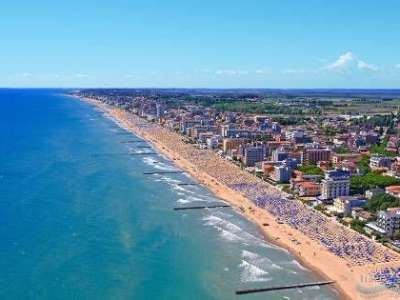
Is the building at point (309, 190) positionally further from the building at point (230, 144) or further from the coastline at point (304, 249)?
the building at point (230, 144)

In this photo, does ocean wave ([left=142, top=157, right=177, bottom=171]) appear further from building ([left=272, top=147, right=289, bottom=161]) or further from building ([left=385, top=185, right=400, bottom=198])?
building ([left=385, top=185, right=400, bottom=198])

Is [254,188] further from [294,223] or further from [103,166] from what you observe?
[103,166]

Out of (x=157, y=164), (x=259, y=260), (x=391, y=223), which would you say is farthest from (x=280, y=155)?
(x=259, y=260)

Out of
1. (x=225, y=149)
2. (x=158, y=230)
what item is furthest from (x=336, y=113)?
(x=158, y=230)

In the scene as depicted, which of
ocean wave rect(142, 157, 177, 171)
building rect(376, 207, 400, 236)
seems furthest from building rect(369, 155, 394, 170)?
building rect(376, 207, 400, 236)

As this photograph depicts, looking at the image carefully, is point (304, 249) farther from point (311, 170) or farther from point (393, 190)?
point (311, 170)

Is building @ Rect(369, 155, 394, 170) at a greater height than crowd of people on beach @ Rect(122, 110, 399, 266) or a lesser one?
greater

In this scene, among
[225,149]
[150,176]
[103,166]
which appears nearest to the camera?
[150,176]

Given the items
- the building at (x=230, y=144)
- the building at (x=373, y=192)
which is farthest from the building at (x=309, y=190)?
the building at (x=230, y=144)
